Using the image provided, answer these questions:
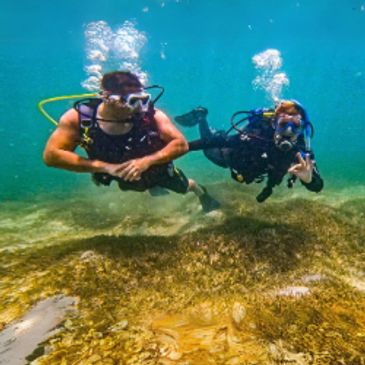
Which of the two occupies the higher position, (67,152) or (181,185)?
(67,152)

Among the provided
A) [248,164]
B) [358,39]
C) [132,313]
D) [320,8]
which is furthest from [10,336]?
[358,39]

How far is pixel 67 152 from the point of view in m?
5.09

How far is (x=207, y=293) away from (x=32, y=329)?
6.12 feet

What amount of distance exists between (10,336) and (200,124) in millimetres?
9095

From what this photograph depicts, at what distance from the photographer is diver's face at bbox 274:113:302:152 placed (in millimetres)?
6398

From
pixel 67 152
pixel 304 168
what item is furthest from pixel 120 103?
pixel 304 168

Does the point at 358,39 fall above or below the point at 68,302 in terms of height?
above

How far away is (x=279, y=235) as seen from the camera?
5.59 metres

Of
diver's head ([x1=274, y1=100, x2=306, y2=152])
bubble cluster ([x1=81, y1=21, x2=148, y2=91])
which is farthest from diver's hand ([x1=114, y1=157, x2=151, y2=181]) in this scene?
bubble cluster ([x1=81, y1=21, x2=148, y2=91])

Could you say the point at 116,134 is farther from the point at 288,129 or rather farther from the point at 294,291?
the point at 294,291

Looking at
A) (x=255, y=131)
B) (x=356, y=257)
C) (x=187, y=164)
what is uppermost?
(x=255, y=131)

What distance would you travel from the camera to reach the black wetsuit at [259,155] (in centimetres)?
689

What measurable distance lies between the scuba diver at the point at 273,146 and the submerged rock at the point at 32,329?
4.12m

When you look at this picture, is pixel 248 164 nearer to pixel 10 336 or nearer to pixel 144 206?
pixel 10 336
